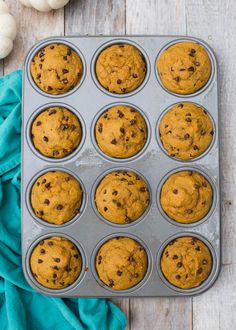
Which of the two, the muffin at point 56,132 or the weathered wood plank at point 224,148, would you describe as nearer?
the muffin at point 56,132

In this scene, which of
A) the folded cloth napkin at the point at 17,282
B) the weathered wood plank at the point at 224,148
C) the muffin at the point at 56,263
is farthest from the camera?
the weathered wood plank at the point at 224,148

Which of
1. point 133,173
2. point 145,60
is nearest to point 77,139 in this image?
point 133,173

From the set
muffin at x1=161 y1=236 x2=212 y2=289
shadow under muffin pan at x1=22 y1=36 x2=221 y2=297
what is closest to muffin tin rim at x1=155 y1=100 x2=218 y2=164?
shadow under muffin pan at x1=22 y1=36 x2=221 y2=297

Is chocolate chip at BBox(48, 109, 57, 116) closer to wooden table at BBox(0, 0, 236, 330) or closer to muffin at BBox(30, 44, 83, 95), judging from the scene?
muffin at BBox(30, 44, 83, 95)

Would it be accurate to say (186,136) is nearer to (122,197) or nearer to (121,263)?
(122,197)

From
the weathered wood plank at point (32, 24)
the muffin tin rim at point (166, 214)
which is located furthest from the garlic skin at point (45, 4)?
the muffin tin rim at point (166, 214)

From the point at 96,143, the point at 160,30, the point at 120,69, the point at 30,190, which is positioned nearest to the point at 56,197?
the point at 30,190

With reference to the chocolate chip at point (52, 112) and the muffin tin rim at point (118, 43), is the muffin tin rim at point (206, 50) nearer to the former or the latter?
the muffin tin rim at point (118, 43)
